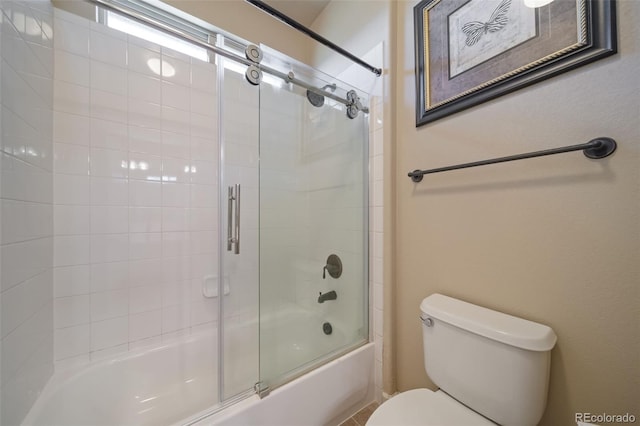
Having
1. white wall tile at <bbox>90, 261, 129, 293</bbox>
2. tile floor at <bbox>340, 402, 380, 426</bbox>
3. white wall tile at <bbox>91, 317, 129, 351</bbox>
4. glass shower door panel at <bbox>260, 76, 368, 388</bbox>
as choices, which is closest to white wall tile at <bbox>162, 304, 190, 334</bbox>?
white wall tile at <bbox>91, 317, 129, 351</bbox>

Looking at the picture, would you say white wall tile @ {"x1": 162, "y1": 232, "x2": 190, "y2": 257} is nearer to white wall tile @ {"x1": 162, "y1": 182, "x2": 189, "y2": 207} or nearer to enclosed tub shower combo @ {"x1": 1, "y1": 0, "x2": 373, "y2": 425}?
enclosed tub shower combo @ {"x1": 1, "y1": 0, "x2": 373, "y2": 425}

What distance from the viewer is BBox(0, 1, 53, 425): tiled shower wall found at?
0.75 meters

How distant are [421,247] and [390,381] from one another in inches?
30.7

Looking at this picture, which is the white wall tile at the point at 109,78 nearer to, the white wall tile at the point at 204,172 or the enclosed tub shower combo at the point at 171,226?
the enclosed tub shower combo at the point at 171,226

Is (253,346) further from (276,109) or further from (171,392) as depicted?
(276,109)

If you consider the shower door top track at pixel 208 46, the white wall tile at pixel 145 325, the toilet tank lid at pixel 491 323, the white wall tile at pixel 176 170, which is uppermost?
the shower door top track at pixel 208 46

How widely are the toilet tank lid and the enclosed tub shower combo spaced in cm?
53

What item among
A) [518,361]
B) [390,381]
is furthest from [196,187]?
[518,361]

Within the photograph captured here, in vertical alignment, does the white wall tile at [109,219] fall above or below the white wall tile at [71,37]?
below

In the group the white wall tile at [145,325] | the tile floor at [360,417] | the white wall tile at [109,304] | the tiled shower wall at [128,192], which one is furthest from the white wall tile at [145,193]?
the tile floor at [360,417]

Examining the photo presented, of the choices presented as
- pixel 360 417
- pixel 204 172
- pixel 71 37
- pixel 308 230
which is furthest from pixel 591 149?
pixel 71 37

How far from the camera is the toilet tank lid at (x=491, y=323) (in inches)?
27.1

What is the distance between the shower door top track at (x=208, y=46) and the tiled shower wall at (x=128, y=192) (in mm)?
395

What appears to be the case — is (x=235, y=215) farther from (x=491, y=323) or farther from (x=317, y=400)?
(x=491, y=323)
